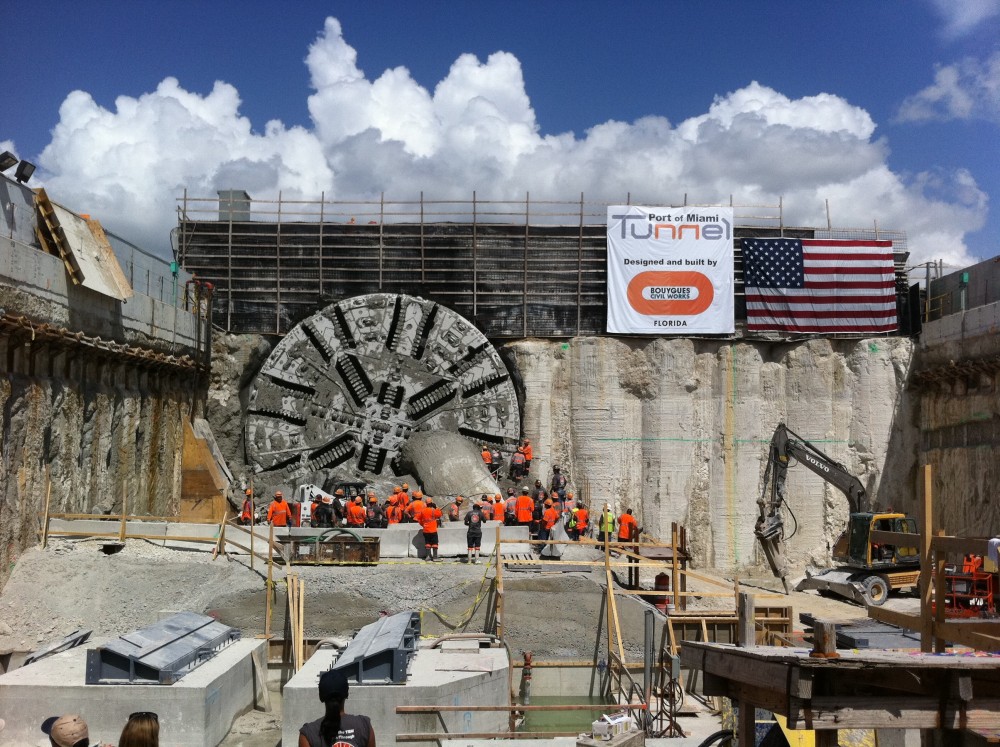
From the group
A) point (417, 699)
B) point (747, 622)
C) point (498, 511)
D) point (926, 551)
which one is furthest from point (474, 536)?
point (926, 551)

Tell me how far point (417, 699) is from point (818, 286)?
19.9m

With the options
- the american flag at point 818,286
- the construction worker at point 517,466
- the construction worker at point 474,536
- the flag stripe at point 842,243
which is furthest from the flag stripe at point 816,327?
the construction worker at point 474,536

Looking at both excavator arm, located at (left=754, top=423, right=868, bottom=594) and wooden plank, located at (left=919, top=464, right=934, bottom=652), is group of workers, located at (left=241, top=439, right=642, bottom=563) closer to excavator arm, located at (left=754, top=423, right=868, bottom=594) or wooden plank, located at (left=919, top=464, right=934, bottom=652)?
excavator arm, located at (left=754, top=423, right=868, bottom=594)

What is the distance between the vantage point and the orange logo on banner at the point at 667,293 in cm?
2839

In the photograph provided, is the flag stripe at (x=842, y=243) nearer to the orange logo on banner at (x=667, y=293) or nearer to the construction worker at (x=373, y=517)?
the orange logo on banner at (x=667, y=293)

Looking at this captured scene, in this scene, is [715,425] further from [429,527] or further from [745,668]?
[745,668]

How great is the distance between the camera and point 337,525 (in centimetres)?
2159

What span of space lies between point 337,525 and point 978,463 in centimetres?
1595

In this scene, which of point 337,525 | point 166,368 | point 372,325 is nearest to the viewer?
point 337,525

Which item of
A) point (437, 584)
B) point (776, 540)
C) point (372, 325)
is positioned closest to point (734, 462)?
point (776, 540)

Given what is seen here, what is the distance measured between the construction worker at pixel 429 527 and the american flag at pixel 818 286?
13.0 metres

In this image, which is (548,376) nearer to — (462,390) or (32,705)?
(462,390)

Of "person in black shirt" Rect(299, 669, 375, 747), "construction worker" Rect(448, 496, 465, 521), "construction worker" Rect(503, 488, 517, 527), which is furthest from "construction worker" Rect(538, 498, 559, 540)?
"person in black shirt" Rect(299, 669, 375, 747)

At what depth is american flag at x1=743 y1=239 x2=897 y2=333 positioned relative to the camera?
93.7 feet
